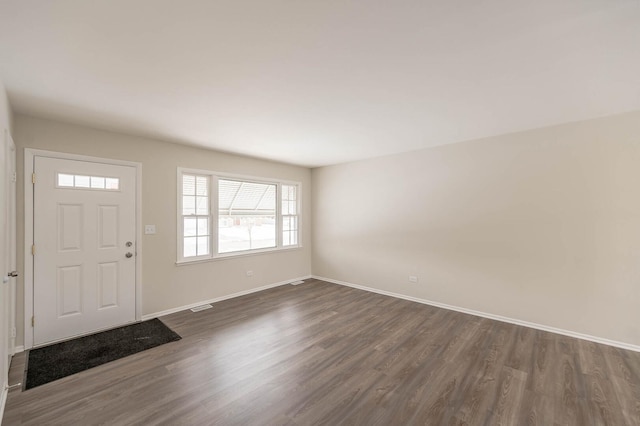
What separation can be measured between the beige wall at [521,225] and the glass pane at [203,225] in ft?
9.28

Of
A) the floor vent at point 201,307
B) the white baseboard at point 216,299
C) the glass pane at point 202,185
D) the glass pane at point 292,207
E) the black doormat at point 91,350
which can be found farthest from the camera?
the glass pane at point 292,207

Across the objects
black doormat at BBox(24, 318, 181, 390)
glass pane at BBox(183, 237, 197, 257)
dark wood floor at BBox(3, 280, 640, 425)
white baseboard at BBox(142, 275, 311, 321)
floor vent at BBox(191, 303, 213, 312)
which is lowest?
dark wood floor at BBox(3, 280, 640, 425)

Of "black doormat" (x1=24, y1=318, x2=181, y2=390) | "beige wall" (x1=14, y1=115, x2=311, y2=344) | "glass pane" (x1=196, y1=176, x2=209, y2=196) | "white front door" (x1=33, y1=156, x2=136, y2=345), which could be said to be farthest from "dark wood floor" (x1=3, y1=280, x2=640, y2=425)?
"glass pane" (x1=196, y1=176, x2=209, y2=196)

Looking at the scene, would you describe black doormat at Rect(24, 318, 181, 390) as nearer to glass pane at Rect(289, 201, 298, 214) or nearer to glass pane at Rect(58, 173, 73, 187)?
glass pane at Rect(58, 173, 73, 187)

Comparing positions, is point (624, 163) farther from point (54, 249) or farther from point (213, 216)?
point (54, 249)

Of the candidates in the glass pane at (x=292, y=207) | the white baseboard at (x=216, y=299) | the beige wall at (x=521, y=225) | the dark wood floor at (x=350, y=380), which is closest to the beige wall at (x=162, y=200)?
the white baseboard at (x=216, y=299)

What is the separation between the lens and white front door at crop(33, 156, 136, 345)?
2.98 m

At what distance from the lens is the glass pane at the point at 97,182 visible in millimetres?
3306

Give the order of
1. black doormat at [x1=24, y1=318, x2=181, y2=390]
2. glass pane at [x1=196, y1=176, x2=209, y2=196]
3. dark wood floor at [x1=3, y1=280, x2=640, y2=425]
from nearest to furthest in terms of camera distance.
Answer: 1. dark wood floor at [x1=3, y1=280, x2=640, y2=425]
2. black doormat at [x1=24, y1=318, x2=181, y2=390]
3. glass pane at [x1=196, y1=176, x2=209, y2=196]

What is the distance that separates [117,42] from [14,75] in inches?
45.7

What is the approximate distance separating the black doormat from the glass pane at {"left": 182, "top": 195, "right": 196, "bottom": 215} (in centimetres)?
164

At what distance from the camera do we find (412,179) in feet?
15.0

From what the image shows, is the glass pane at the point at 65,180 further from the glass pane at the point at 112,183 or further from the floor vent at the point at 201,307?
the floor vent at the point at 201,307

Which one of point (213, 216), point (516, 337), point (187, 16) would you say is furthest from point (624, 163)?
point (213, 216)
